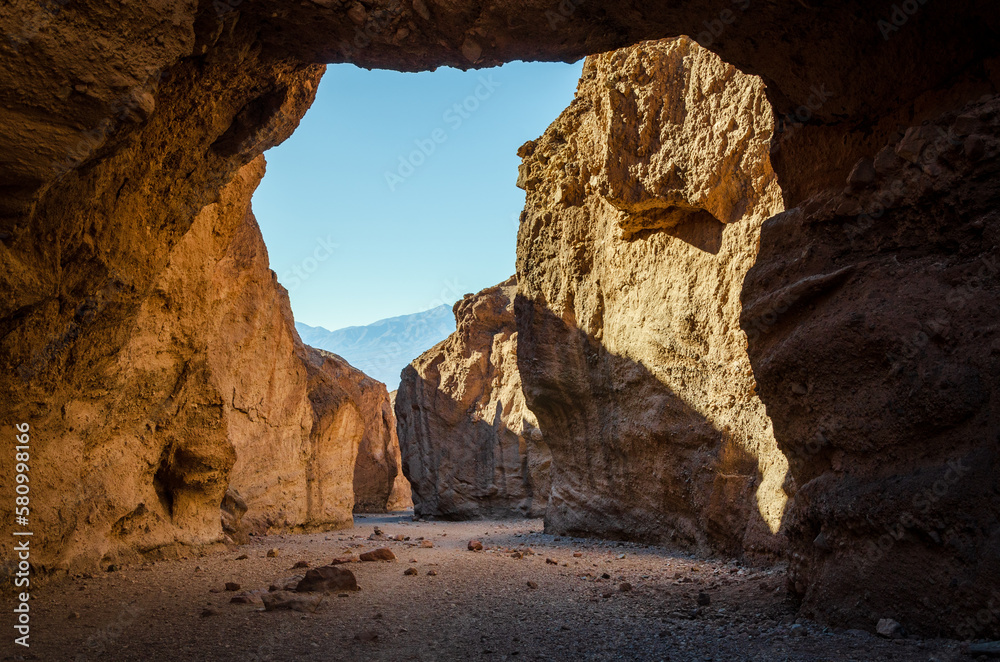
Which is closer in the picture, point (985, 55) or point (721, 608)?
point (985, 55)

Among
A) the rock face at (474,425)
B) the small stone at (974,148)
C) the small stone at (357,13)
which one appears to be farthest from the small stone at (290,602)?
the rock face at (474,425)

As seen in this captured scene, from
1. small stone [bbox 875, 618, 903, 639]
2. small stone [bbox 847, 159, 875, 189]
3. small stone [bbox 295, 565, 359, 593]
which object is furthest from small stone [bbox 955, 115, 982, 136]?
small stone [bbox 295, 565, 359, 593]

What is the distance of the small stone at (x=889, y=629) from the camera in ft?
10.0

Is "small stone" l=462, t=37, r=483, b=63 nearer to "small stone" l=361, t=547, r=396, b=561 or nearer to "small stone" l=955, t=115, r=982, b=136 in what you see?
"small stone" l=955, t=115, r=982, b=136

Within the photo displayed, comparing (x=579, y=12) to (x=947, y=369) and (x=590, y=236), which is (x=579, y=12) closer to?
(x=947, y=369)

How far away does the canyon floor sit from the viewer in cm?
328

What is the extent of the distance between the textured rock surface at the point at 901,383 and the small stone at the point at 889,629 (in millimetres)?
62

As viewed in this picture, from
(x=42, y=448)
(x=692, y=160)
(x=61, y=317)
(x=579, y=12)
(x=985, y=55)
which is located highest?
(x=692, y=160)

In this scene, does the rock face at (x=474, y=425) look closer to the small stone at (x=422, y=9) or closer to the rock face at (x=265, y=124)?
the rock face at (x=265, y=124)

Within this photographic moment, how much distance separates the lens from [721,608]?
4.27m

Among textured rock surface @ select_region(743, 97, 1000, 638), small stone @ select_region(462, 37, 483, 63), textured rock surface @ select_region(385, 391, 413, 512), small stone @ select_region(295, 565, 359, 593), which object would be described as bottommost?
textured rock surface @ select_region(385, 391, 413, 512)

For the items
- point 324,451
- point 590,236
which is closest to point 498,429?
point 324,451

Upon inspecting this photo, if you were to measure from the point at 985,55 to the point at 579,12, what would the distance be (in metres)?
2.25

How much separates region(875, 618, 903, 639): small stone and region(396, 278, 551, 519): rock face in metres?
13.8
